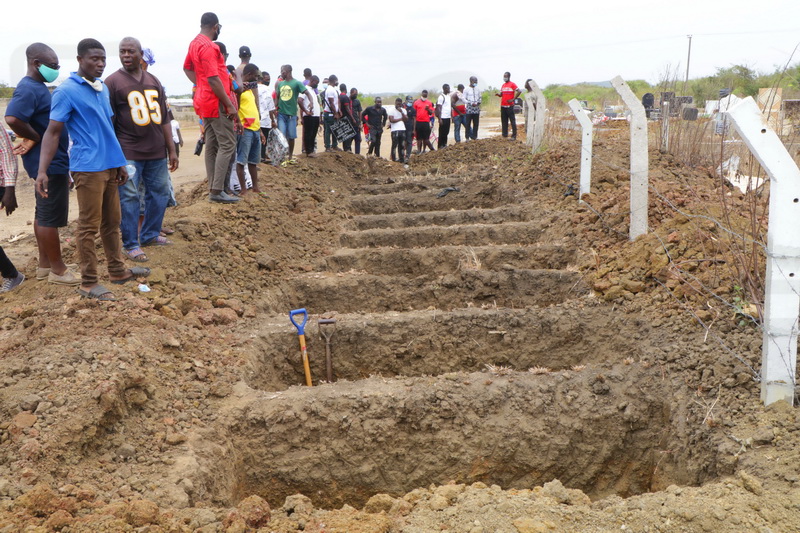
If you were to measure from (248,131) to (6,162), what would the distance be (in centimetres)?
303

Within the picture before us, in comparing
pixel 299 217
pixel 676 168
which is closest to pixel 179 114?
pixel 299 217

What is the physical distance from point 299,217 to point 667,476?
5.68 m

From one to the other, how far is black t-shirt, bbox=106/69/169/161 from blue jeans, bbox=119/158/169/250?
14 centimetres

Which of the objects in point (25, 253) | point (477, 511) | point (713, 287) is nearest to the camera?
point (477, 511)

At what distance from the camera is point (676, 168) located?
7.86 m

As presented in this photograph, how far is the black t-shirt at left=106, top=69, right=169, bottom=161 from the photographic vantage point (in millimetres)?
5117

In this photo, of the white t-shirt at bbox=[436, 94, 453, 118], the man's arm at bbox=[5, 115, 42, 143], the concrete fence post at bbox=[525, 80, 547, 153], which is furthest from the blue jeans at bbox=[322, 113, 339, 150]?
the man's arm at bbox=[5, 115, 42, 143]

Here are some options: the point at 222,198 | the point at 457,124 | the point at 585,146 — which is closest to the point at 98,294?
the point at 222,198

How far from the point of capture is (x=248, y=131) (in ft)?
24.2

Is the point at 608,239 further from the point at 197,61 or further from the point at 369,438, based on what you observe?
the point at 197,61

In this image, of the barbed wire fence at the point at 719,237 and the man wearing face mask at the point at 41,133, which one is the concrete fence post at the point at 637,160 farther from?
the man wearing face mask at the point at 41,133

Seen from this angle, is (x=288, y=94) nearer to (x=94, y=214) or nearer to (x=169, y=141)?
(x=169, y=141)

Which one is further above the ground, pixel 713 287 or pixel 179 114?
pixel 179 114

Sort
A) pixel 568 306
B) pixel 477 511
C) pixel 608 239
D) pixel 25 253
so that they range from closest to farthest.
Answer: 1. pixel 477 511
2. pixel 568 306
3. pixel 608 239
4. pixel 25 253
